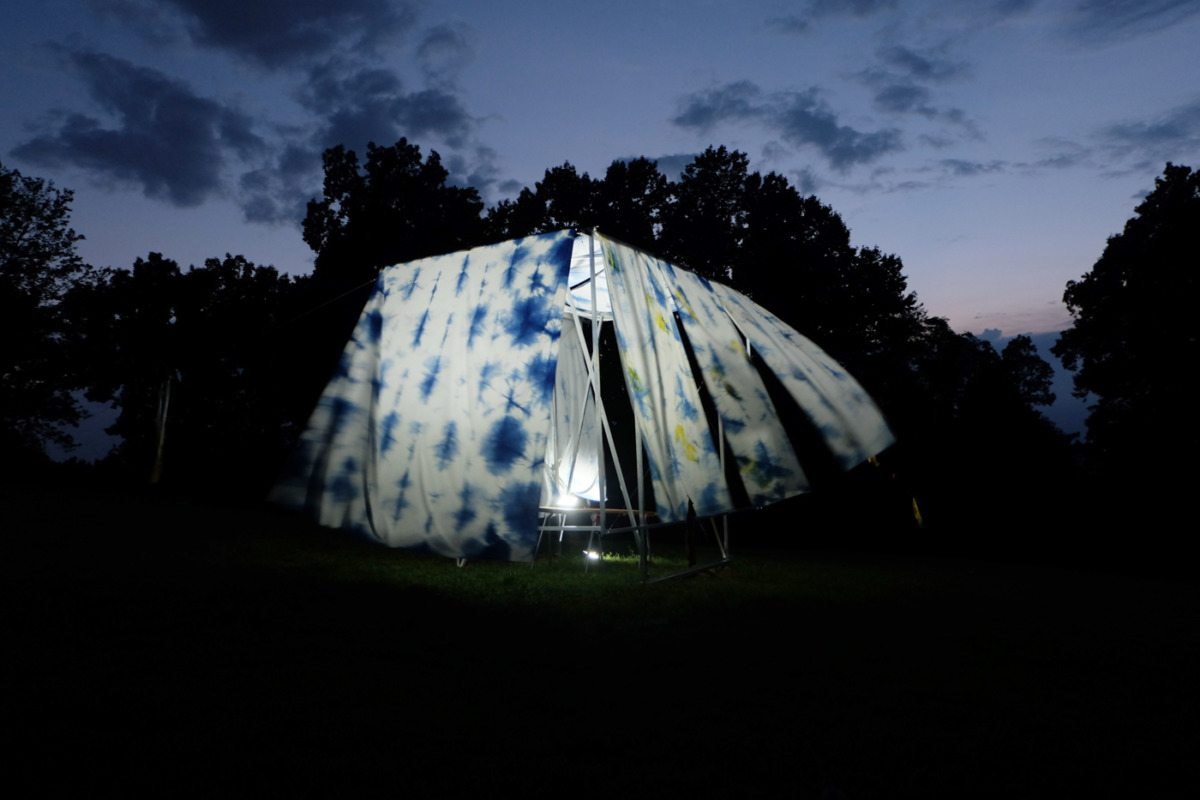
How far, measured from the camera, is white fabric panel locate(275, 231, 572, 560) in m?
5.15

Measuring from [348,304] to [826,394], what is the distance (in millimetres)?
11681

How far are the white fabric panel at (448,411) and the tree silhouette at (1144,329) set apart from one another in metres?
14.5

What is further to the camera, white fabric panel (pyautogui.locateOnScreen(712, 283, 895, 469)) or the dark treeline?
the dark treeline

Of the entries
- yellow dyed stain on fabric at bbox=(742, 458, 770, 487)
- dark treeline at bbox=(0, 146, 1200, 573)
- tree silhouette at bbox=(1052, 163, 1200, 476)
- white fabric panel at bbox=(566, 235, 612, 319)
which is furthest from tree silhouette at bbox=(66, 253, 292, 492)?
tree silhouette at bbox=(1052, 163, 1200, 476)

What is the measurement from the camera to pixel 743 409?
5.78 m

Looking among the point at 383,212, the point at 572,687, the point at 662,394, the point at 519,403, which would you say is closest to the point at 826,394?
the point at 662,394

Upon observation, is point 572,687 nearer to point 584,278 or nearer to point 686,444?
point 686,444

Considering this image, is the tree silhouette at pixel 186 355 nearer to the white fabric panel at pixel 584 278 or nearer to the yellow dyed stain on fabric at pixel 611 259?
the white fabric panel at pixel 584 278

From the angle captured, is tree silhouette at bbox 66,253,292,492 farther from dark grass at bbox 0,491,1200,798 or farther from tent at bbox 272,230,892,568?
dark grass at bbox 0,491,1200,798

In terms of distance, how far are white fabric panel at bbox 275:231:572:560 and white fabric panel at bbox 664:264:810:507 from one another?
1274 millimetres

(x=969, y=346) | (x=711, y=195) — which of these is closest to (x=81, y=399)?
(x=711, y=195)

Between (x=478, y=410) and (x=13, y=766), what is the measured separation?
377 centimetres

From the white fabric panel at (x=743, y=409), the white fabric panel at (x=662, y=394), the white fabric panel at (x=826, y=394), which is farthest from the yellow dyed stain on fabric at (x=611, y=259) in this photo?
the white fabric panel at (x=826, y=394)

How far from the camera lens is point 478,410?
214 inches
